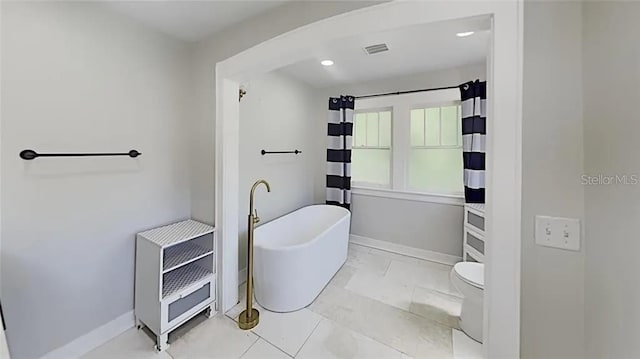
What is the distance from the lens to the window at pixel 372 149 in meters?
3.48

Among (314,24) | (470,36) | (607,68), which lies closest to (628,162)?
(607,68)

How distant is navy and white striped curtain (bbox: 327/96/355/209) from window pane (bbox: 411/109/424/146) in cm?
83

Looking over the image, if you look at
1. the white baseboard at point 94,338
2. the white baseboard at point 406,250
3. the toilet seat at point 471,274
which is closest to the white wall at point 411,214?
the white baseboard at point 406,250

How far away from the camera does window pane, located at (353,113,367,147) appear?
365cm

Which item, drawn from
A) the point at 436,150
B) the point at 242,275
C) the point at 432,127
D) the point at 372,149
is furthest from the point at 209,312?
the point at 432,127

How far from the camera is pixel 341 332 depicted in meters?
1.86

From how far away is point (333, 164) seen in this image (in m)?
3.57

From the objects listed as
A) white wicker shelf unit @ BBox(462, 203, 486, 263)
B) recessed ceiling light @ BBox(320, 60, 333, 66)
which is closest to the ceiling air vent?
recessed ceiling light @ BBox(320, 60, 333, 66)

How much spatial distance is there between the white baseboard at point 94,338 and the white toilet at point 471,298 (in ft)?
8.25

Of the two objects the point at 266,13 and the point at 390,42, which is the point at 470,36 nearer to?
the point at 390,42

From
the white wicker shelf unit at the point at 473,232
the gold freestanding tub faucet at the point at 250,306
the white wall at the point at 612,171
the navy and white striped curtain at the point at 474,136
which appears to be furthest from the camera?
the navy and white striped curtain at the point at 474,136

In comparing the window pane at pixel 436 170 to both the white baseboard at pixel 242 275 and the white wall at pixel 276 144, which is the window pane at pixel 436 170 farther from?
the white baseboard at pixel 242 275

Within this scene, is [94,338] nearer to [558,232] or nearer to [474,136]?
[558,232]

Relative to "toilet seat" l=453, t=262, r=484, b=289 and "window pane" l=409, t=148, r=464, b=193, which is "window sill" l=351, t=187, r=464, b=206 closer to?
"window pane" l=409, t=148, r=464, b=193
